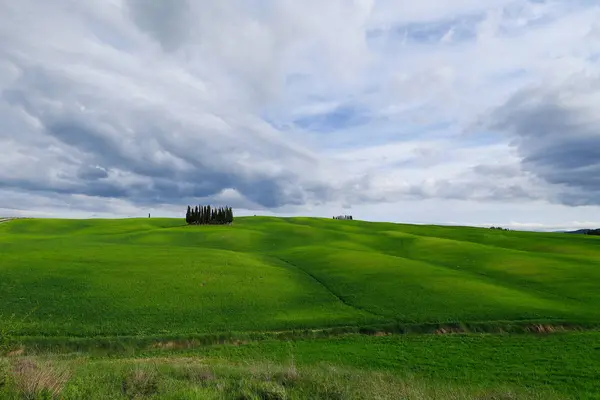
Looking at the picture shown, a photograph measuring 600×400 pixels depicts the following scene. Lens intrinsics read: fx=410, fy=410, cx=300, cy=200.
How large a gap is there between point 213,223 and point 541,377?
5432 inches

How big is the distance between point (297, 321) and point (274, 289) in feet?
36.5

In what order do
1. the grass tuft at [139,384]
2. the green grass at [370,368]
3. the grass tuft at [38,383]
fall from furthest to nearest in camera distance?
the green grass at [370,368] < the grass tuft at [139,384] < the grass tuft at [38,383]

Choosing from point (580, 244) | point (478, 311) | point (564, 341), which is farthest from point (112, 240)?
point (580, 244)

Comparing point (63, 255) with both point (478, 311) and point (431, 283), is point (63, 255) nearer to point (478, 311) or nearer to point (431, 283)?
point (431, 283)

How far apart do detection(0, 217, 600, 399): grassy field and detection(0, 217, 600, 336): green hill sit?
0.24 meters

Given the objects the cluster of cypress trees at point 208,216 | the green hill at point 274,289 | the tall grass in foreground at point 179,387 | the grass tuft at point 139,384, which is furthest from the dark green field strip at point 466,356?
the cluster of cypress trees at point 208,216

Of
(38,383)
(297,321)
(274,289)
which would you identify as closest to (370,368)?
(297,321)

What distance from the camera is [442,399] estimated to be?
13625 millimetres

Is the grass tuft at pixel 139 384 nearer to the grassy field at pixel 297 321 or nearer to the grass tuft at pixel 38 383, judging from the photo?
the grassy field at pixel 297 321

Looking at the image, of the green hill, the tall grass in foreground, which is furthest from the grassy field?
the green hill

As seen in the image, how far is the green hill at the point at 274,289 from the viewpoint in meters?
36.5

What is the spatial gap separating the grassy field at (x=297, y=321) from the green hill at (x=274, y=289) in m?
0.24

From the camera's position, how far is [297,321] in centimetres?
3644

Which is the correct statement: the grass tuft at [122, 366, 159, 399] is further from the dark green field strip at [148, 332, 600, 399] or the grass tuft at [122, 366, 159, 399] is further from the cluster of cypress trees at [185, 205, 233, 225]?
the cluster of cypress trees at [185, 205, 233, 225]
